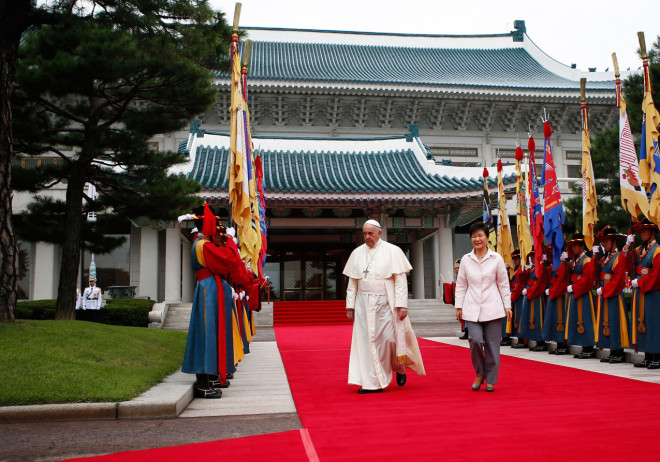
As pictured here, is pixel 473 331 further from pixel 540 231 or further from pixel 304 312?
pixel 304 312

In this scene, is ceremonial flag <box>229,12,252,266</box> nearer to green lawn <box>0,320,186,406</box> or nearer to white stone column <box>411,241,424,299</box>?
green lawn <box>0,320,186,406</box>

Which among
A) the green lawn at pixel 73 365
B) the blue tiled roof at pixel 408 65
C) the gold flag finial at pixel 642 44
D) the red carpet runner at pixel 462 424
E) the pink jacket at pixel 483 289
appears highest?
the blue tiled roof at pixel 408 65

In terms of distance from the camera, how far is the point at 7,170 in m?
6.86

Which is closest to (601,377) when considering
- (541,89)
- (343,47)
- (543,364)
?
(543,364)

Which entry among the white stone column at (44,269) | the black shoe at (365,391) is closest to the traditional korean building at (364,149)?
the white stone column at (44,269)

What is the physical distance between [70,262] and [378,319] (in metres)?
5.89

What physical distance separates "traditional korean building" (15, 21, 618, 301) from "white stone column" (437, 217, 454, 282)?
0.11 ft

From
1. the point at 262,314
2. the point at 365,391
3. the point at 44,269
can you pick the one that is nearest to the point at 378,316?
the point at 365,391

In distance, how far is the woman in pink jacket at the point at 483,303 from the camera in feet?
16.9

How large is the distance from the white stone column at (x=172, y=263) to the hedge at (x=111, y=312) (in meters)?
0.96

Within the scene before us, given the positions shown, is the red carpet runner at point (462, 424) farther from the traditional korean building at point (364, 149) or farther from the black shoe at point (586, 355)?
the traditional korean building at point (364, 149)

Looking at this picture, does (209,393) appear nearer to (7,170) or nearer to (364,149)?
(7,170)

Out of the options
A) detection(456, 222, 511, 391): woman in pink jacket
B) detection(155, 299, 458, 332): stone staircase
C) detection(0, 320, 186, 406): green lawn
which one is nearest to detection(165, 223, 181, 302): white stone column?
detection(155, 299, 458, 332): stone staircase

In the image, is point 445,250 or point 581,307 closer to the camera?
point 581,307
